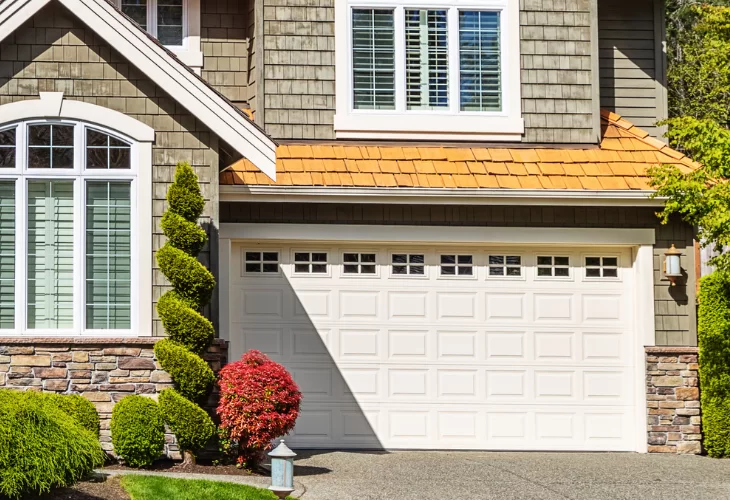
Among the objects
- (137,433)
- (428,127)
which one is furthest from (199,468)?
(428,127)

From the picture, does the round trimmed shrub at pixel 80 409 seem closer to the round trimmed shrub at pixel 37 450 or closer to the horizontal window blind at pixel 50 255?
the horizontal window blind at pixel 50 255

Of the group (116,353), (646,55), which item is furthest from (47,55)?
(646,55)

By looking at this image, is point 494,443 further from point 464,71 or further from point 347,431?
point 464,71

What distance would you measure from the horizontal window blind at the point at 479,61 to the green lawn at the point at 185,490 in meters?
6.65

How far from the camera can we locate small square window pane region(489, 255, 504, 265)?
14734 mm

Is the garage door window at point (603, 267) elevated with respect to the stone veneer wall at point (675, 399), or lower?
elevated

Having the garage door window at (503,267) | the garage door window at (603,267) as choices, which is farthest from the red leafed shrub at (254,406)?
the garage door window at (603,267)

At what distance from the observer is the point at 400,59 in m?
15.2

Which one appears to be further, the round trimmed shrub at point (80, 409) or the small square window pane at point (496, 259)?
the small square window pane at point (496, 259)

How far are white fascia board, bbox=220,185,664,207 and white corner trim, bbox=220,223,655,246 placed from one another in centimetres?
38

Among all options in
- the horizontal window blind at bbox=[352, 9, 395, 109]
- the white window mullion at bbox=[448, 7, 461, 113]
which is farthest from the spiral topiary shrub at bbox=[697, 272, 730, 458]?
the horizontal window blind at bbox=[352, 9, 395, 109]

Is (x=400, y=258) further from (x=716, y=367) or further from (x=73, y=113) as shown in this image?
(x=73, y=113)

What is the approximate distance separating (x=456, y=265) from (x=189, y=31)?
15.7 feet

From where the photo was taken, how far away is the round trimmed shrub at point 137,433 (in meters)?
11.6
